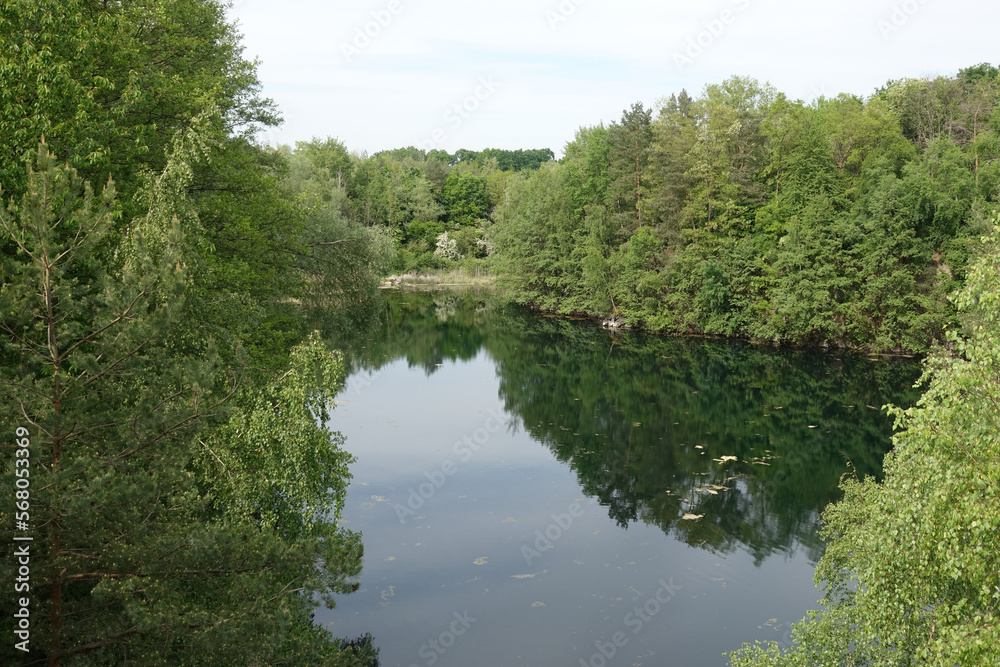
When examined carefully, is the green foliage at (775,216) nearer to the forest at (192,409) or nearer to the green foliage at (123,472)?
the forest at (192,409)

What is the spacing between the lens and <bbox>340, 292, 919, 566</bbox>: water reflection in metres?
20.9

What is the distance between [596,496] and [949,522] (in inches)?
621

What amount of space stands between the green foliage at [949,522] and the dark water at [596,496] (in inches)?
266

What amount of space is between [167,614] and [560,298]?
184 ft

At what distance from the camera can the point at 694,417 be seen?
3047 centimetres

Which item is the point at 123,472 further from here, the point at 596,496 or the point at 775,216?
the point at 775,216

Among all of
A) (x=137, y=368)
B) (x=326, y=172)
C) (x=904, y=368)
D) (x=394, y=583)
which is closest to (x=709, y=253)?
(x=904, y=368)

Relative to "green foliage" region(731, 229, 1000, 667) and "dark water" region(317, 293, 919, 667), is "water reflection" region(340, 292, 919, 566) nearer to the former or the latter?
"dark water" region(317, 293, 919, 667)

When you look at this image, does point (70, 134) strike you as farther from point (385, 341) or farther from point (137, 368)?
point (385, 341)

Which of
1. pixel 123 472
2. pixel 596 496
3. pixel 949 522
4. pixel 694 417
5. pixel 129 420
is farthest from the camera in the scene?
pixel 694 417

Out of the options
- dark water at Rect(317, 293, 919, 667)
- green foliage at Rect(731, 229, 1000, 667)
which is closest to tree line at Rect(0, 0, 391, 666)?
dark water at Rect(317, 293, 919, 667)

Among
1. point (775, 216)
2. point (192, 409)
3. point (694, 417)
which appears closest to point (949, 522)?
point (192, 409)

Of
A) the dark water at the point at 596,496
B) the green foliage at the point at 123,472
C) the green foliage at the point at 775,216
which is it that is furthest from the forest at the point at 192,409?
the green foliage at the point at 775,216

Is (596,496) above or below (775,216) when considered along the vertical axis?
below
